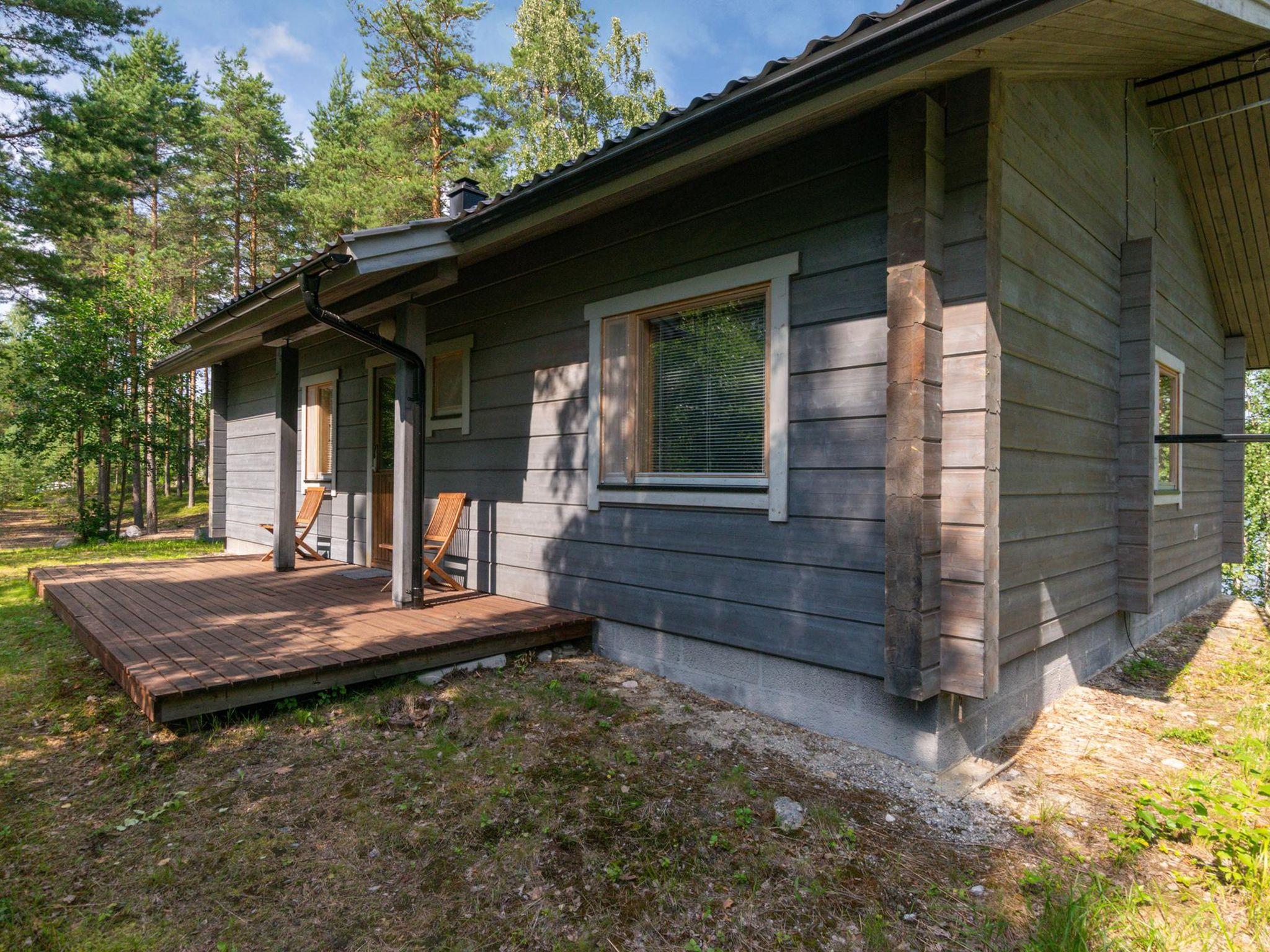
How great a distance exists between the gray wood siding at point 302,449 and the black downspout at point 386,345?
2.23m

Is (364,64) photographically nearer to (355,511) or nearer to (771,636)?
(355,511)

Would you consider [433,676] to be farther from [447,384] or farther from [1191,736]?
[1191,736]

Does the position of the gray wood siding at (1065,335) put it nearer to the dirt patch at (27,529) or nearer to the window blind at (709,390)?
the window blind at (709,390)

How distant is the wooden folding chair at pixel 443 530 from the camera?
5238 millimetres

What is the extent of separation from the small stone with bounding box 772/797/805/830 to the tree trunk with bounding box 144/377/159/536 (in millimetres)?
12502

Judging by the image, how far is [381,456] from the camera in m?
6.59

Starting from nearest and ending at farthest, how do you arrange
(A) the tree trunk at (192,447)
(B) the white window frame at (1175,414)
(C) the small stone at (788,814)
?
(C) the small stone at (788,814)
(B) the white window frame at (1175,414)
(A) the tree trunk at (192,447)

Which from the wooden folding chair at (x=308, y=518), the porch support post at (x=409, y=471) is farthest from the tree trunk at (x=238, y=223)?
the porch support post at (x=409, y=471)

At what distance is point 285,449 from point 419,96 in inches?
425

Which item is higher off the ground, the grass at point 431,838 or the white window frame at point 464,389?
the white window frame at point 464,389

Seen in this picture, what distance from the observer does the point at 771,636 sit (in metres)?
3.38

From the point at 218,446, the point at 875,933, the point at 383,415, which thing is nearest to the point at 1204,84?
the point at 875,933

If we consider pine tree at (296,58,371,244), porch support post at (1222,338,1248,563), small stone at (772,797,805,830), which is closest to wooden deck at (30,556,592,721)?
small stone at (772,797,805,830)

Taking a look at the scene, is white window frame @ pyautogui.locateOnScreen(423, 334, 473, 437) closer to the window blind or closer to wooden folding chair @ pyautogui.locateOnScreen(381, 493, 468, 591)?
wooden folding chair @ pyautogui.locateOnScreen(381, 493, 468, 591)
